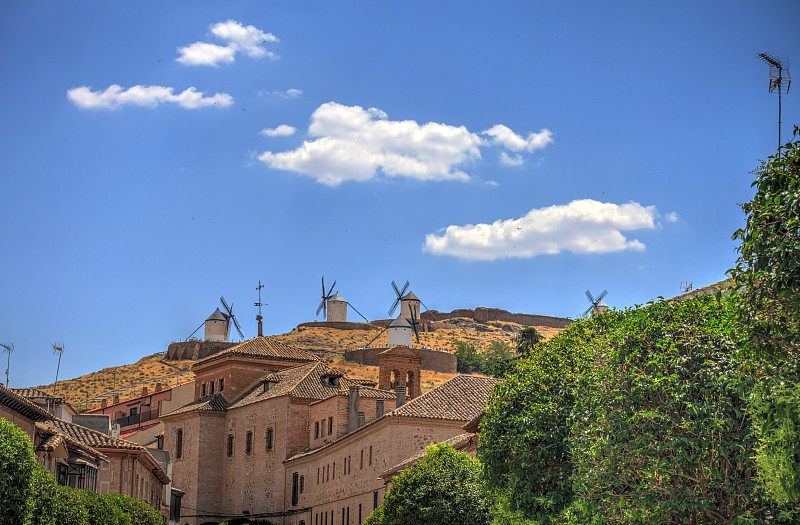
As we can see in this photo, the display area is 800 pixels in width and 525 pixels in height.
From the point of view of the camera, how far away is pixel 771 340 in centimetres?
1227

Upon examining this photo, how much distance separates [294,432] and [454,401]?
16134 mm

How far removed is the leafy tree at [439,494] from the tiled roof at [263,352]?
3773 centimetres

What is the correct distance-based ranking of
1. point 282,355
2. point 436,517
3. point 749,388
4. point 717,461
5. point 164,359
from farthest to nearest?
point 164,359 → point 282,355 → point 436,517 → point 717,461 → point 749,388

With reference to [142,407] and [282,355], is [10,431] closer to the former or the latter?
[282,355]

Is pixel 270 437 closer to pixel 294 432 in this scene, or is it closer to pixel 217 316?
pixel 294 432

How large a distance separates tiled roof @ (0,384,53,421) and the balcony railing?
52.4 m

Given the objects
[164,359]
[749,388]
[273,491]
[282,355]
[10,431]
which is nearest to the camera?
[749,388]

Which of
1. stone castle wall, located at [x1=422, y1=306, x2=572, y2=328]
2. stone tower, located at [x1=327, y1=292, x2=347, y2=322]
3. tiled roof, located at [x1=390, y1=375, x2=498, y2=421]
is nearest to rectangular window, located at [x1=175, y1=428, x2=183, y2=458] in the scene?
tiled roof, located at [x1=390, y1=375, x2=498, y2=421]

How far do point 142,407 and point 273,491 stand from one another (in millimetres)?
26017

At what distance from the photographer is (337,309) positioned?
13150cm

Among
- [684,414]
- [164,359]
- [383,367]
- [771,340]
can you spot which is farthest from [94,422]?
[164,359]

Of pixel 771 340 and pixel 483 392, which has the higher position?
pixel 483 392

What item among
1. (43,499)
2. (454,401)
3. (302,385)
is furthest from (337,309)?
(43,499)

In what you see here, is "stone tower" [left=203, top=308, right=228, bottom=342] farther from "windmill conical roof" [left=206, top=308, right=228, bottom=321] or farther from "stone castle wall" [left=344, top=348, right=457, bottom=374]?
"stone castle wall" [left=344, top=348, right=457, bottom=374]
